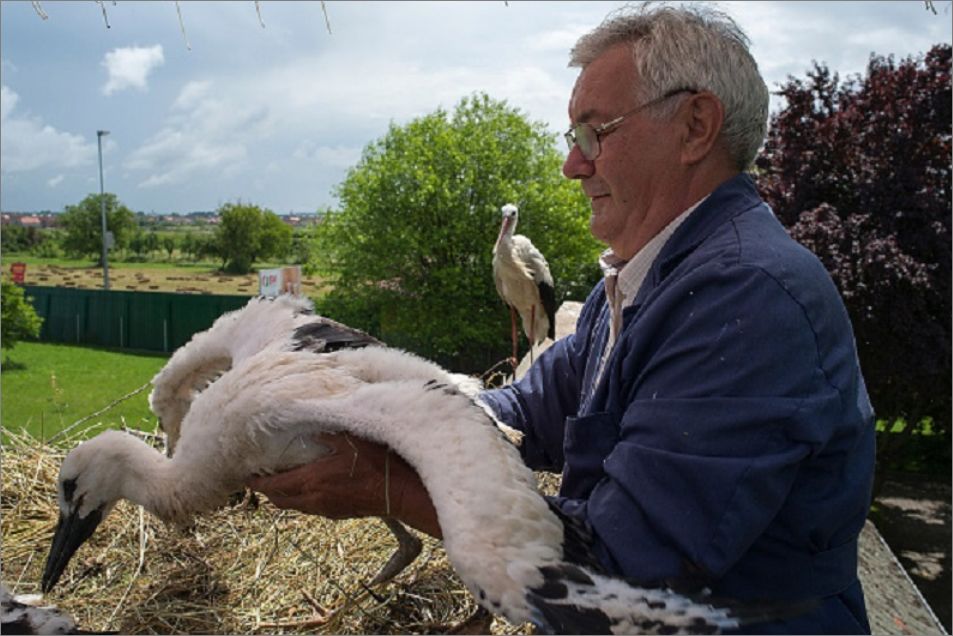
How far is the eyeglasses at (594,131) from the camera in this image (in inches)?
77.4

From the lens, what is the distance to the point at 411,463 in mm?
1950

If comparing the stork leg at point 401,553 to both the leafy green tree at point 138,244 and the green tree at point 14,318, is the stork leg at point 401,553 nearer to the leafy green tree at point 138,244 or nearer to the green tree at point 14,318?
the green tree at point 14,318

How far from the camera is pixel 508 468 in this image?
1809mm

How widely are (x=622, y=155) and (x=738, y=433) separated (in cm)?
78

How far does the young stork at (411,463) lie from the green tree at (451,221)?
1207 cm

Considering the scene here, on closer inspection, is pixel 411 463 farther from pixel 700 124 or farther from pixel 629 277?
pixel 700 124

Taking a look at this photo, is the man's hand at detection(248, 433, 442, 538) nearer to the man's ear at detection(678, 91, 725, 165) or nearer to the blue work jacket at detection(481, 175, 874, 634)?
the blue work jacket at detection(481, 175, 874, 634)

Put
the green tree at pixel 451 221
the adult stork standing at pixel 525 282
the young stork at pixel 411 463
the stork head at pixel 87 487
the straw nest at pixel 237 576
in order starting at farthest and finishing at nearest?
1. the green tree at pixel 451 221
2. the adult stork standing at pixel 525 282
3. the straw nest at pixel 237 576
4. the stork head at pixel 87 487
5. the young stork at pixel 411 463

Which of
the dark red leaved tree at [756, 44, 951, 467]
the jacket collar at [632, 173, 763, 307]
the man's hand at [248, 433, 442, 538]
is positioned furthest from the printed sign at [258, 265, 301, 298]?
the jacket collar at [632, 173, 763, 307]

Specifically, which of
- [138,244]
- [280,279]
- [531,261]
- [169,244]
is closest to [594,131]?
[280,279]

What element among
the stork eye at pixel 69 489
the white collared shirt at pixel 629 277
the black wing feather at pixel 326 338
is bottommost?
the stork eye at pixel 69 489

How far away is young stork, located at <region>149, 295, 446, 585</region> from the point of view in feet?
10.3

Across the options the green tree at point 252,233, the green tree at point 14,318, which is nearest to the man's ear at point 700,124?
the green tree at point 14,318

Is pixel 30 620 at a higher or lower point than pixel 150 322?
higher
